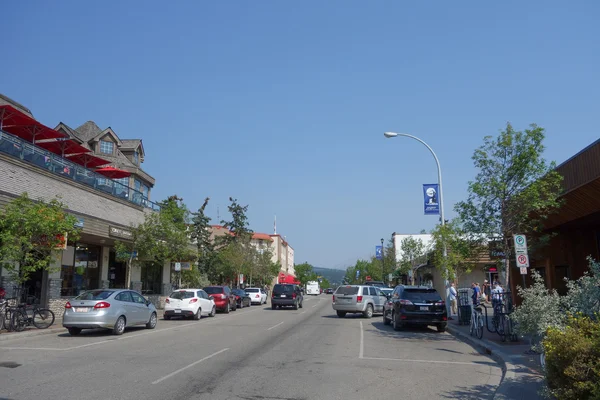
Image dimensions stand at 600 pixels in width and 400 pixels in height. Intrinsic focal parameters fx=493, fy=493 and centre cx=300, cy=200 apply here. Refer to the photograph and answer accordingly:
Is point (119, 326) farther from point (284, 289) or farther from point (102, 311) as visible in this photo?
point (284, 289)

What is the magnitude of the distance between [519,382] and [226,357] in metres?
6.09

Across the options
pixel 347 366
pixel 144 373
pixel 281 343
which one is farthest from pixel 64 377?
pixel 281 343

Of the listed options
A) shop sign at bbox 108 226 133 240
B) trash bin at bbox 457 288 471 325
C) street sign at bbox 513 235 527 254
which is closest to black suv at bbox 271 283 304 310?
shop sign at bbox 108 226 133 240

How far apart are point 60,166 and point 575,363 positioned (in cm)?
2284

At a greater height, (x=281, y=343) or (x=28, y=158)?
(x=28, y=158)

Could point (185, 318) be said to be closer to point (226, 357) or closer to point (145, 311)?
point (145, 311)

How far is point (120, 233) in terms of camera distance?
24.9 metres

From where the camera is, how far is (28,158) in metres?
20.8

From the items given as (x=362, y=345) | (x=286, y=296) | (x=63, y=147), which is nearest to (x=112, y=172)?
(x=63, y=147)

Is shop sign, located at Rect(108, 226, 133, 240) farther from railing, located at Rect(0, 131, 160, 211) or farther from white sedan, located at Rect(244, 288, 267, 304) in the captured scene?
white sedan, located at Rect(244, 288, 267, 304)

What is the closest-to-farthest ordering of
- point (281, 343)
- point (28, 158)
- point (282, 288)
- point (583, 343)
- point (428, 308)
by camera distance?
point (583, 343) → point (281, 343) → point (428, 308) → point (28, 158) → point (282, 288)

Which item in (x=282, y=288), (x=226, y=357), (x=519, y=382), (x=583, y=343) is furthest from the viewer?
(x=282, y=288)

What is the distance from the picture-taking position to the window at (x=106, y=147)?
1495 inches

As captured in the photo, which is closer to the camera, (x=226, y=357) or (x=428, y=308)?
(x=226, y=357)
